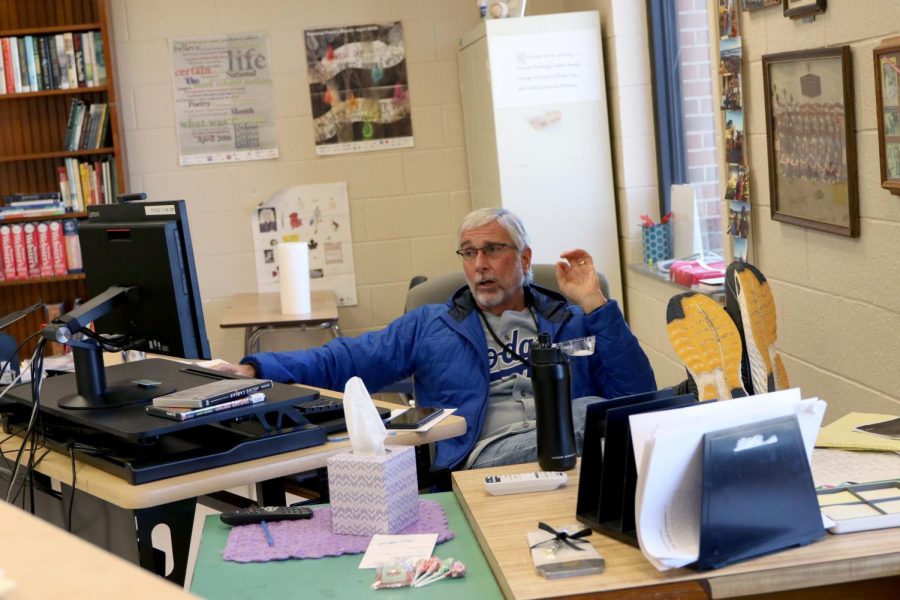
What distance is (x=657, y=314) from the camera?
4.32m

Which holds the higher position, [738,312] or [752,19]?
[752,19]

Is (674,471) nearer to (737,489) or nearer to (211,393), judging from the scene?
(737,489)

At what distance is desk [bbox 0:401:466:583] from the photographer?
6.70ft

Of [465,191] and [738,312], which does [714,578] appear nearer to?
[738,312]

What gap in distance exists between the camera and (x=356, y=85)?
5.18m

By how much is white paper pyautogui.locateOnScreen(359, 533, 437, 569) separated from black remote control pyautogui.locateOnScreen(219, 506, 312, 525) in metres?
0.18

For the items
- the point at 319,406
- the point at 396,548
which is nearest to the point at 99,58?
the point at 319,406

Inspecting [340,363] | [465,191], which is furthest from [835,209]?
[465,191]

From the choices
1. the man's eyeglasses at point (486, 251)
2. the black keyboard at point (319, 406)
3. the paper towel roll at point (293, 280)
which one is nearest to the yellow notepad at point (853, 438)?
the black keyboard at point (319, 406)

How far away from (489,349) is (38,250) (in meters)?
2.76

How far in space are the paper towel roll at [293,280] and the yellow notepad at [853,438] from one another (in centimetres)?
280

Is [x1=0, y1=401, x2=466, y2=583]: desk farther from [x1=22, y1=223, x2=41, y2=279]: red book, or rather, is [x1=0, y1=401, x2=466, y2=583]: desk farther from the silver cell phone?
[x1=22, y1=223, x2=41, y2=279]: red book

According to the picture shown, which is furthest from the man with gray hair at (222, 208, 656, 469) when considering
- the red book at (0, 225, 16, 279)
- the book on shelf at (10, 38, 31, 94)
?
the book on shelf at (10, 38, 31, 94)

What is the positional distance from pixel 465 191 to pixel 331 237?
Answer: 66cm
